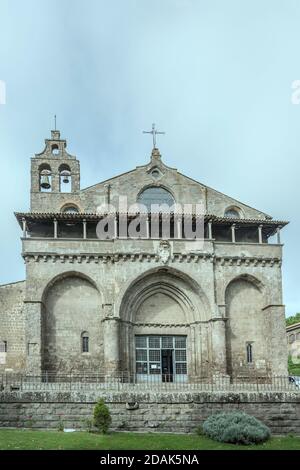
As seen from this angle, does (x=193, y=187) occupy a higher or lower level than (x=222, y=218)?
higher

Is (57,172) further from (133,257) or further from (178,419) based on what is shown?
(178,419)

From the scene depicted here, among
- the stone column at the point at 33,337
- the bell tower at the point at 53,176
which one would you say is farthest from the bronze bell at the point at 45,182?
the stone column at the point at 33,337

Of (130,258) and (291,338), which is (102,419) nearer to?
(130,258)

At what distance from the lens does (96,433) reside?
21.7m

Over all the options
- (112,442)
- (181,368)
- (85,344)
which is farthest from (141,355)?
(112,442)

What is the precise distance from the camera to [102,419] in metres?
21.7

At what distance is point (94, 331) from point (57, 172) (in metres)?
10.8

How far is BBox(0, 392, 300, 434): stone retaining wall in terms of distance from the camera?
23188 millimetres

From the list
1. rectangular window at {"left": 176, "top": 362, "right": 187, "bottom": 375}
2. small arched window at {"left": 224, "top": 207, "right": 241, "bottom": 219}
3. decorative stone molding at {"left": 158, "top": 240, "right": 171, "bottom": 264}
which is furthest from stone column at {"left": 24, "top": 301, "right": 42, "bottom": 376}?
small arched window at {"left": 224, "top": 207, "right": 241, "bottom": 219}

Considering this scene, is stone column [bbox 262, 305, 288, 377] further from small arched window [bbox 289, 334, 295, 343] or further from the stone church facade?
small arched window [bbox 289, 334, 295, 343]

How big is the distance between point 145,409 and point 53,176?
20816mm
